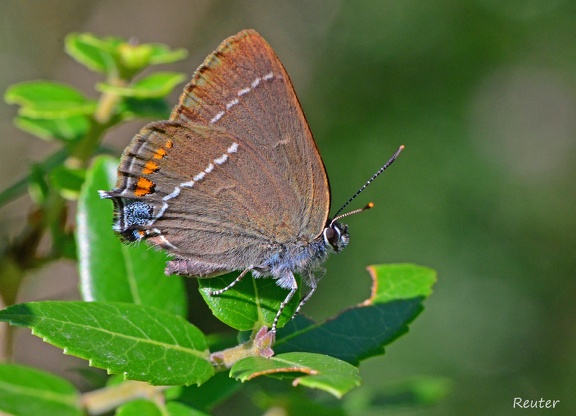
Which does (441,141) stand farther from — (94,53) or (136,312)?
(136,312)

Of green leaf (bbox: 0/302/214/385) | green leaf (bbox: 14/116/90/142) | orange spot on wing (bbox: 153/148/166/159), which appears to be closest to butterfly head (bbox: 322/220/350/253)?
orange spot on wing (bbox: 153/148/166/159)

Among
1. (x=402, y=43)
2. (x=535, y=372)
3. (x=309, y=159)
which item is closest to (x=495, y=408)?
(x=535, y=372)

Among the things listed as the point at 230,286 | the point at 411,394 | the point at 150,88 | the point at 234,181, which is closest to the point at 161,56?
the point at 150,88

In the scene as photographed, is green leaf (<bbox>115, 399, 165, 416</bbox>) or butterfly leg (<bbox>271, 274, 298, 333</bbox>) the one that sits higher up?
butterfly leg (<bbox>271, 274, 298, 333</bbox>)

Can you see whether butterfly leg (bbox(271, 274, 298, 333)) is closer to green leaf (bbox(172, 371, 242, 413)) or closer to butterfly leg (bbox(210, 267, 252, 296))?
butterfly leg (bbox(210, 267, 252, 296))

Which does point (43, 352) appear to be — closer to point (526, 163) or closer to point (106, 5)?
point (106, 5)

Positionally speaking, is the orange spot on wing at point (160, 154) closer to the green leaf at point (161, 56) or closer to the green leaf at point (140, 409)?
the green leaf at point (161, 56)

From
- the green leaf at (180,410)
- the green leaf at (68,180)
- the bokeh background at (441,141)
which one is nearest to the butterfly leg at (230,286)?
the green leaf at (180,410)
